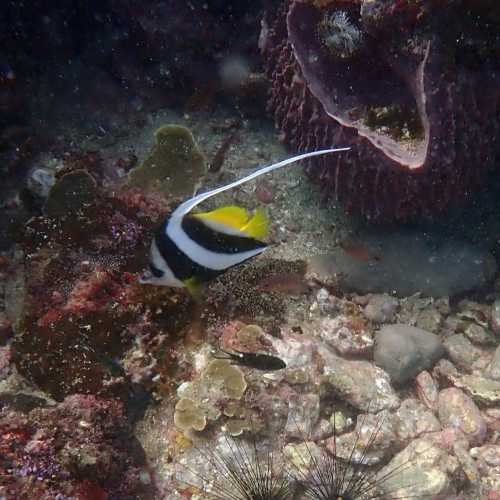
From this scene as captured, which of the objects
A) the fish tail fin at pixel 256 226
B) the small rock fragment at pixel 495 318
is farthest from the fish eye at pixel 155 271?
the small rock fragment at pixel 495 318

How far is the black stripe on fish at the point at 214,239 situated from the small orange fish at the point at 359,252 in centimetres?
266

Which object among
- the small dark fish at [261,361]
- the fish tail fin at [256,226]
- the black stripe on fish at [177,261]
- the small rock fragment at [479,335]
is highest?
the fish tail fin at [256,226]

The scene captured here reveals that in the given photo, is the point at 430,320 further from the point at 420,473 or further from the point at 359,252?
the point at 420,473

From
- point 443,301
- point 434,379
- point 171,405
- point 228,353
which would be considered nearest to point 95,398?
point 171,405

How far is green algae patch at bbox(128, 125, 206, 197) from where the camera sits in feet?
16.5

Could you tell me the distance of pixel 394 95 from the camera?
Result: 13.4 feet

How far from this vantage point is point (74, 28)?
6617 mm

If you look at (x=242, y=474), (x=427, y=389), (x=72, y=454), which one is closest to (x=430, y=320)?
(x=427, y=389)

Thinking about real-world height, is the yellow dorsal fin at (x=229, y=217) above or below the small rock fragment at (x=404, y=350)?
above

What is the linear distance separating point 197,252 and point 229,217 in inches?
9.9

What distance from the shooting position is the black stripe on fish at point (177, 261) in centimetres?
248

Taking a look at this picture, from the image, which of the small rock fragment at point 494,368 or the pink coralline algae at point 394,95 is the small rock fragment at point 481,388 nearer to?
the small rock fragment at point 494,368

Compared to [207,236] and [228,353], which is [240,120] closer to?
[228,353]

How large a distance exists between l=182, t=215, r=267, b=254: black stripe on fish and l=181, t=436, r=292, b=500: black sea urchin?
6.15 feet
